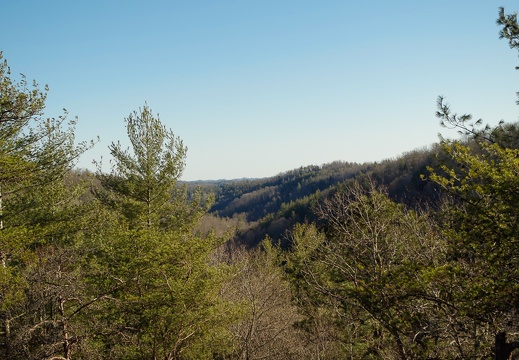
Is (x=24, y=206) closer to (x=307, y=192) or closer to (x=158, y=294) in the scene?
(x=158, y=294)

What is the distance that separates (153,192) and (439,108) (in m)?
9.11

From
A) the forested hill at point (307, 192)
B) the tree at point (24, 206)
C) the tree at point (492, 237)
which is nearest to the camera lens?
the tree at point (492, 237)

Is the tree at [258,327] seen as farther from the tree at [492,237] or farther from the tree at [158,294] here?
the tree at [492,237]

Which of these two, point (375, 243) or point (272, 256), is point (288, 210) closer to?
point (272, 256)

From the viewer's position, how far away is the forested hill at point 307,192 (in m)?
64.2

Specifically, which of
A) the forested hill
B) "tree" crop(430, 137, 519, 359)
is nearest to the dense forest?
"tree" crop(430, 137, 519, 359)

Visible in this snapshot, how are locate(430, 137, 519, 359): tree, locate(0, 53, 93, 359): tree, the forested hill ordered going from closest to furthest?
locate(430, 137, 519, 359): tree, locate(0, 53, 93, 359): tree, the forested hill

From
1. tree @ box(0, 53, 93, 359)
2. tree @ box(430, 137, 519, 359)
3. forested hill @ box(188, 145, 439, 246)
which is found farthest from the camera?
forested hill @ box(188, 145, 439, 246)

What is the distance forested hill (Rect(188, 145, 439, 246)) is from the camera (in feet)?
211

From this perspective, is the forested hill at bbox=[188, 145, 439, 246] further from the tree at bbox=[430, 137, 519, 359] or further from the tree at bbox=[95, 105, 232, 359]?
the tree at bbox=[95, 105, 232, 359]

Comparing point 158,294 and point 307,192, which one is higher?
point 158,294

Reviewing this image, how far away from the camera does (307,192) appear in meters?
152

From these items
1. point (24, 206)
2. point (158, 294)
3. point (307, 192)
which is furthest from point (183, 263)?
point (307, 192)

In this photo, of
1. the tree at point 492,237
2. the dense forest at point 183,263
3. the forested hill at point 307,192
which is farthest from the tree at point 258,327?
the tree at point 492,237
